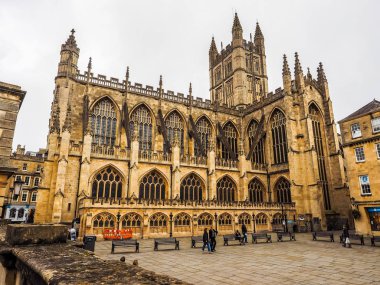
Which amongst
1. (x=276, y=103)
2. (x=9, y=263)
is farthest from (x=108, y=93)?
(x=9, y=263)

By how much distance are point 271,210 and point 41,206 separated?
21.6 m

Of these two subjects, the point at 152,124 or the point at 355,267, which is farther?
the point at 152,124

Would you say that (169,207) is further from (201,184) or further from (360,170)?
(360,170)

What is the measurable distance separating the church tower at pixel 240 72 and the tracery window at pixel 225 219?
22786 mm

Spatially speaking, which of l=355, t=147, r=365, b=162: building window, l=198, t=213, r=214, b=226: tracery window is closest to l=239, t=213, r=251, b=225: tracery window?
l=198, t=213, r=214, b=226: tracery window

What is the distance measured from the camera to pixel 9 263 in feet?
11.6

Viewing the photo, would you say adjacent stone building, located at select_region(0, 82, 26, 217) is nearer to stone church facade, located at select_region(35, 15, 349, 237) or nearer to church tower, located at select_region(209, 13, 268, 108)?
stone church facade, located at select_region(35, 15, 349, 237)

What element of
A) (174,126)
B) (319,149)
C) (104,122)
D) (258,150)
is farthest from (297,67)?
(104,122)

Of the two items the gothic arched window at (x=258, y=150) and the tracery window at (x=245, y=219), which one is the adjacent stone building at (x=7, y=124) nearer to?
the tracery window at (x=245, y=219)

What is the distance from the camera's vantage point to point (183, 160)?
94.4 ft

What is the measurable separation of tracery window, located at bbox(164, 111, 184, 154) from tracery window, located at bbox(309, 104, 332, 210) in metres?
16.0

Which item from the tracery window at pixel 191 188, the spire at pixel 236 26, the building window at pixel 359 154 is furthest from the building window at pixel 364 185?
the spire at pixel 236 26

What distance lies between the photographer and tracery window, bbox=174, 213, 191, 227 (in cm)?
2289

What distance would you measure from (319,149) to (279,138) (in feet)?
16.0
